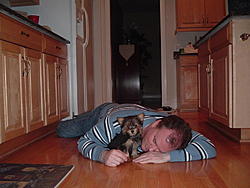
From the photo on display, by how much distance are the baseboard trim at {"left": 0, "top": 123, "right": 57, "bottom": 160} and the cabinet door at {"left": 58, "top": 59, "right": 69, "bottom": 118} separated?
0.26 meters

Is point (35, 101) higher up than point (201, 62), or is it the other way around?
point (201, 62)

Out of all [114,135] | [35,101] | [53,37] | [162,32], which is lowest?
[114,135]

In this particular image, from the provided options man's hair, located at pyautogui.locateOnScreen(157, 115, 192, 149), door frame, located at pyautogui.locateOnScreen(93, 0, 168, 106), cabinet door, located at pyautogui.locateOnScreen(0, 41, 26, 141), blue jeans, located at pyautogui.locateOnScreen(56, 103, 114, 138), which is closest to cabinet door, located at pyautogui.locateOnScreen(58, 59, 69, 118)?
blue jeans, located at pyautogui.locateOnScreen(56, 103, 114, 138)

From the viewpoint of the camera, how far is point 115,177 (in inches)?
56.6

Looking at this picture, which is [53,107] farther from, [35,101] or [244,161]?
[244,161]

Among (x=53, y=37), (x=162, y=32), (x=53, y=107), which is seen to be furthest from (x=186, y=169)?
(x=162, y=32)

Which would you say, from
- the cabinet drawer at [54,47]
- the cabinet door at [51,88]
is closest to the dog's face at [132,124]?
the cabinet door at [51,88]

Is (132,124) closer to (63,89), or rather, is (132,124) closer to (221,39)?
(221,39)

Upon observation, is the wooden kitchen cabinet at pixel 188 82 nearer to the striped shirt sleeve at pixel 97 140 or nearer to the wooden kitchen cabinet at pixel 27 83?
the wooden kitchen cabinet at pixel 27 83

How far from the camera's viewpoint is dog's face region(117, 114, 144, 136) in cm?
157

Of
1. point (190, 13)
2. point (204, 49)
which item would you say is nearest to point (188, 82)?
point (190, 13)

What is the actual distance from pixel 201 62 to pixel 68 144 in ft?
6.40

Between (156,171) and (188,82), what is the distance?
3.40m

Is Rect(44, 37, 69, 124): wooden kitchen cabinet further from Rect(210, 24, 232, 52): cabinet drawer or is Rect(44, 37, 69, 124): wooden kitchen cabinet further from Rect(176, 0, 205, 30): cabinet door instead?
Rect(176, 0, 205, 30): cabinet door
